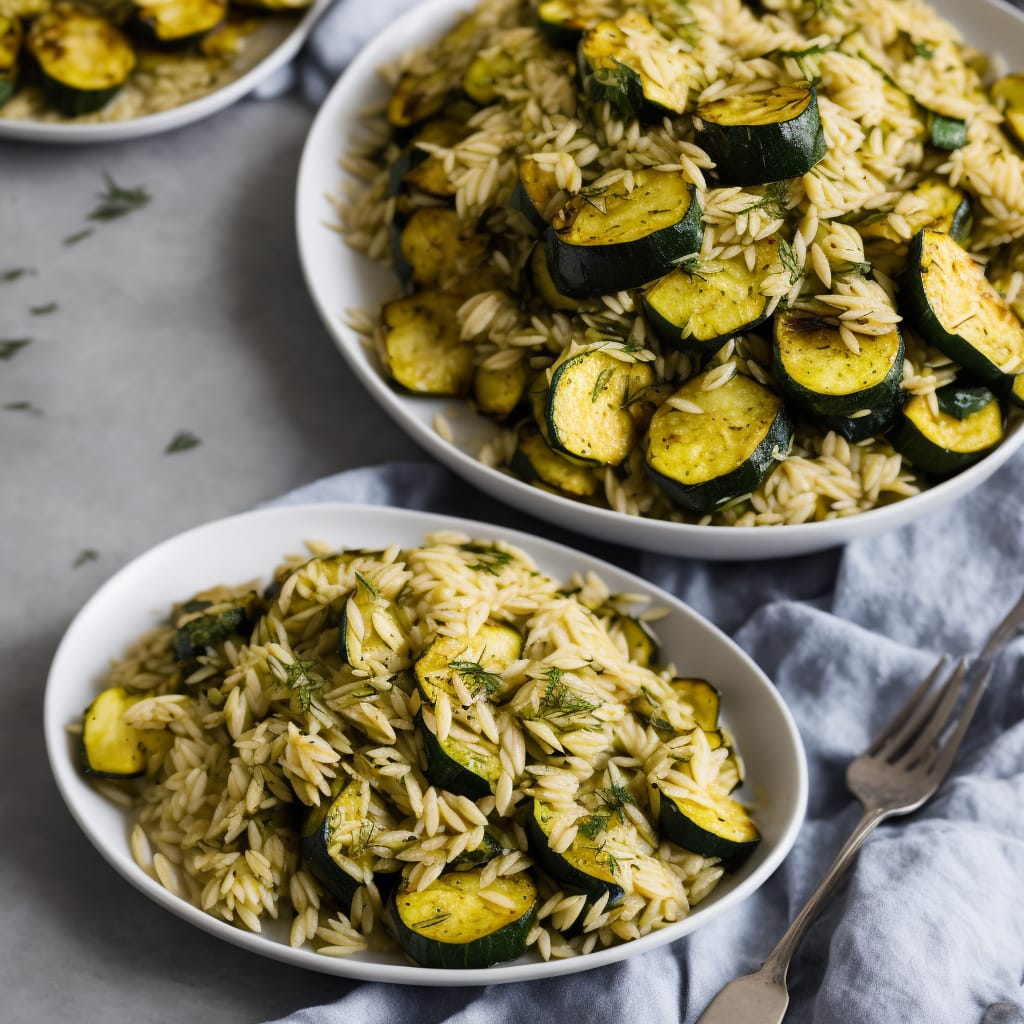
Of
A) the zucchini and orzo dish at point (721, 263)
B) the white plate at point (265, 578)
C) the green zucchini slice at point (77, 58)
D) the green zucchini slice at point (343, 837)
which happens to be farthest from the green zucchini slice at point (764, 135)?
the green zucchini slice at point (77, 58)

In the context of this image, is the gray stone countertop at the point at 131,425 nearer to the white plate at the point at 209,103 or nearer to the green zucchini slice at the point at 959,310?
the white plate at the point at 209,103

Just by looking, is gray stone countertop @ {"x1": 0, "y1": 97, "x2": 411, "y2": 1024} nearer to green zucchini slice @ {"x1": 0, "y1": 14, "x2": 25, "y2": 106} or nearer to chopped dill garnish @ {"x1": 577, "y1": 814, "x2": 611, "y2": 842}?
green zucchini slice @ {"x1": 0, "y1": 14, "x2": 25, "y2": 106}

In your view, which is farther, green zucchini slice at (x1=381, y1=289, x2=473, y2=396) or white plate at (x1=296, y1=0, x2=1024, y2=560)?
green zucchini slice at (x1=381, y1=289, x2=473, y2=396)

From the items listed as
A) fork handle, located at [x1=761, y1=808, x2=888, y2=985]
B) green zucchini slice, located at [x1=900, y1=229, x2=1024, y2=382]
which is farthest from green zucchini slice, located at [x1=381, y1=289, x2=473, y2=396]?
fork handle, located at [x1=761, y1=808, x2=888, y2=985]

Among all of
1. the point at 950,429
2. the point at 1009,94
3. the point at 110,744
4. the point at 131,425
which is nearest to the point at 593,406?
the point at 950,429

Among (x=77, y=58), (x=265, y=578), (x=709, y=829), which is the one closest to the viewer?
(x=709, y=829)

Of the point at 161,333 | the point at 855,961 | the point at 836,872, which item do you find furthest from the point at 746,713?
the point at 161,333

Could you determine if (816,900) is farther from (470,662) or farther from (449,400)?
(449,400)
